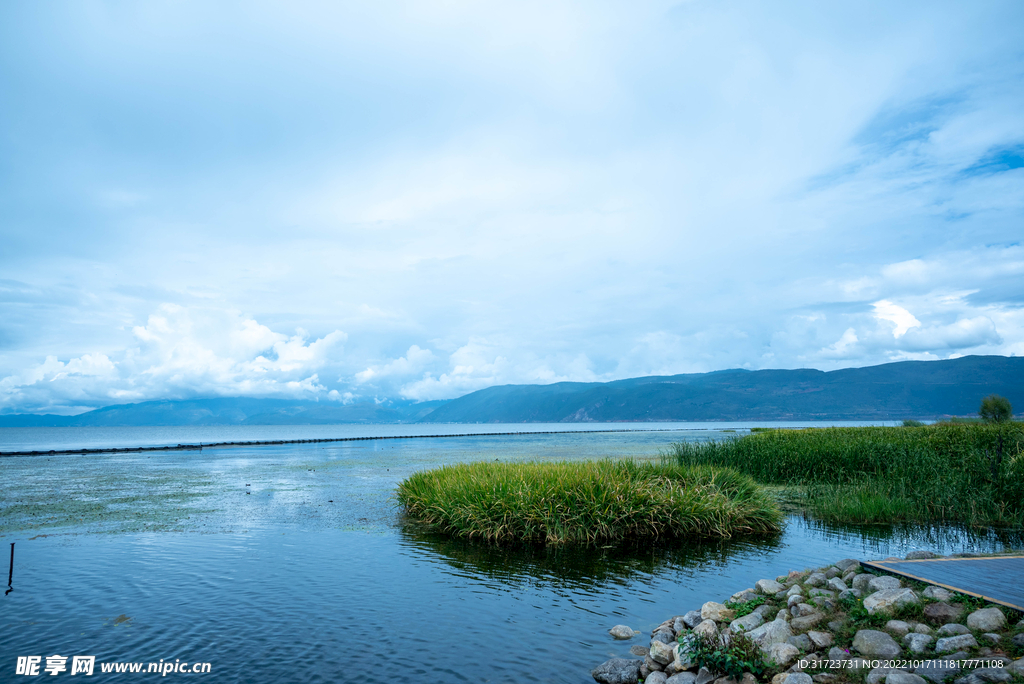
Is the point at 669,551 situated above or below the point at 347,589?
below

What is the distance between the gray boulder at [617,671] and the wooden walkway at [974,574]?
4481mm

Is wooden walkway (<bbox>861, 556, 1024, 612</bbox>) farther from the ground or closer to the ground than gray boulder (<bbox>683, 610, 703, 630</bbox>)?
farther from the ground

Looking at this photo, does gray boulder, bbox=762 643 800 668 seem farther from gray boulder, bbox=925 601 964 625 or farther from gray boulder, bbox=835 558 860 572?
gray boulder, bbox=835 558 860 572

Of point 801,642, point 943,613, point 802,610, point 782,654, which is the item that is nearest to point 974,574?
point 943,613

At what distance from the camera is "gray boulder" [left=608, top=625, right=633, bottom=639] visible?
9664 millimetres

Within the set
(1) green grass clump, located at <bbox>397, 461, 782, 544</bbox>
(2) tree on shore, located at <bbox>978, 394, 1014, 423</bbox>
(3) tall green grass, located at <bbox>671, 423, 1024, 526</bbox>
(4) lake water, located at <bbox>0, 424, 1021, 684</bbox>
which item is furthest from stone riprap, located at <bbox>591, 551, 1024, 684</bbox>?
(2) tree on shore, located at <bbox>978, 394, 1014, 423</bbox>

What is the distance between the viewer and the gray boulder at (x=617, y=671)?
314 inches

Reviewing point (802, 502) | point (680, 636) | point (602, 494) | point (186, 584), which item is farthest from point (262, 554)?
point (802, 502)

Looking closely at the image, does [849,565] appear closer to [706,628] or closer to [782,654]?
[706,628]

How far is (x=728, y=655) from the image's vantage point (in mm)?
7191

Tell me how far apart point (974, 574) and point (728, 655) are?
4552 millimetres

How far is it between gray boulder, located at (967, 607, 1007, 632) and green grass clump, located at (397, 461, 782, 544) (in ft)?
33.5

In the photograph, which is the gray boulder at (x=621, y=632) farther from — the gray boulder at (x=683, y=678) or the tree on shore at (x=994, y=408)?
the tree on shore at (x=994, y=408)

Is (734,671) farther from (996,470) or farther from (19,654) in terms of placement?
(996,470)
